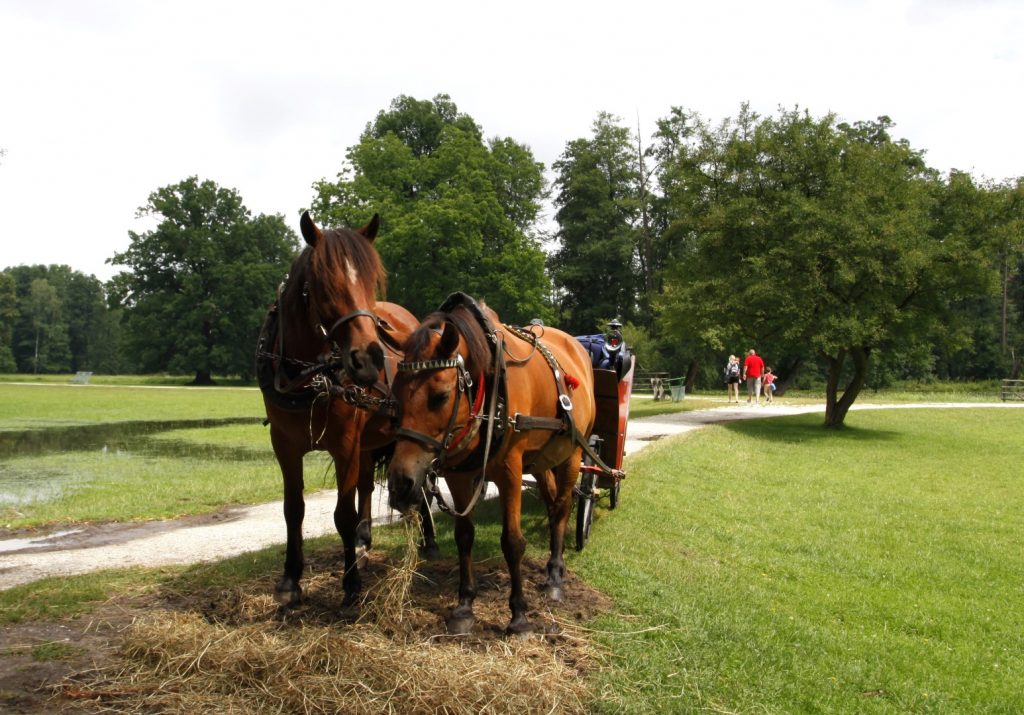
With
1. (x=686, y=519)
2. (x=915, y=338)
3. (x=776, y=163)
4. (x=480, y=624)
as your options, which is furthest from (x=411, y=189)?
(x=480, y=624)

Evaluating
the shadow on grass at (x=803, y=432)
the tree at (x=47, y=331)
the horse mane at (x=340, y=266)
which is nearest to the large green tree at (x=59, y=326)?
the tree at (x=47, y=331)

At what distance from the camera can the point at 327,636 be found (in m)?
3.85

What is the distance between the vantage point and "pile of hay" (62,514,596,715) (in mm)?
3402

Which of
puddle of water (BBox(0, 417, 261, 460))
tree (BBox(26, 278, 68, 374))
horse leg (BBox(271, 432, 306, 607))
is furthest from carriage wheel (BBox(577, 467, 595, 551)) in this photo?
tree (BBox(26, 278, 68, 374))

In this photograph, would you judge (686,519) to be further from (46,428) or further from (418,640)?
(46,428)

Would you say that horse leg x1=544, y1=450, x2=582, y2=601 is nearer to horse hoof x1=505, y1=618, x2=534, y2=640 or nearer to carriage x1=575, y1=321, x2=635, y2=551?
carriage x1=575, y1=321, x2=635, y2=551

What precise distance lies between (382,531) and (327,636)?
11.4 ft

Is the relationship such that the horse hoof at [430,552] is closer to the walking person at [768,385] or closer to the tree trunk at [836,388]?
the tree trunk at [836,388]

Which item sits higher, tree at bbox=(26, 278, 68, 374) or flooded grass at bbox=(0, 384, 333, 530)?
tree at bbox=(26, 278, 68, 374)

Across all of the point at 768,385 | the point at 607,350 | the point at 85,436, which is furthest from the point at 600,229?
the point at 607,350

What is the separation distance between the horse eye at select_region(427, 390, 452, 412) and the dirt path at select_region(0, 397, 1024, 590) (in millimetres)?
2109

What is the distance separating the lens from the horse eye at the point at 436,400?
12.2 ft

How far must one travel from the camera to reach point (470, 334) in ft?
13.5

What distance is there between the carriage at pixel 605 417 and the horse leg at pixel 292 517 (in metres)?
2.76
